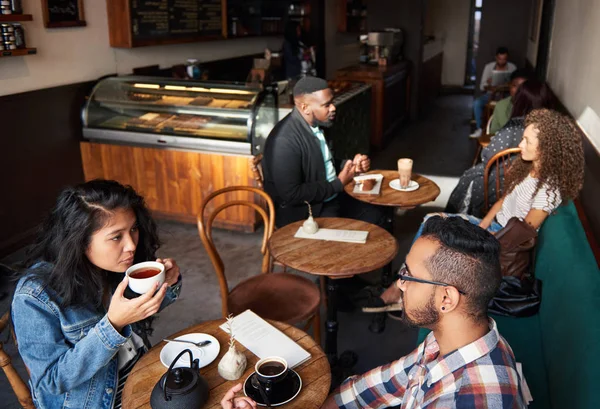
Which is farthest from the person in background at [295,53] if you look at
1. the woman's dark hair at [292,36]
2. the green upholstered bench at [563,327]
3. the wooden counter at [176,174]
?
the green upholstered bench at [563,327]

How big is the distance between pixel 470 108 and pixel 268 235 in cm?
941

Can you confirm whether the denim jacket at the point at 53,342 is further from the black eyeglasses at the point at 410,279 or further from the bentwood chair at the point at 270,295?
the bentwood chair at the point at 270,295

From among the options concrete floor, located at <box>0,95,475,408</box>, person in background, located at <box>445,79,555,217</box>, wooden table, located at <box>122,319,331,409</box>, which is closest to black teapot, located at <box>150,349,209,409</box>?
wooden table, located at <box>122,319,331,409</box>

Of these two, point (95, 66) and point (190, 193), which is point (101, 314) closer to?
point (190, 193)

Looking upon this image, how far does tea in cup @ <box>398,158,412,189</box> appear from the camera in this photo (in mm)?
3449

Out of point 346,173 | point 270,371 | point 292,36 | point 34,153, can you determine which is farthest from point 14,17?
point 292,36

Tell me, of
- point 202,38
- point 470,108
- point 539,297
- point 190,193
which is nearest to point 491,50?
point 470,108

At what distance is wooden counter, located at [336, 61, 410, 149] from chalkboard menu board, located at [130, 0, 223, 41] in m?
1.94

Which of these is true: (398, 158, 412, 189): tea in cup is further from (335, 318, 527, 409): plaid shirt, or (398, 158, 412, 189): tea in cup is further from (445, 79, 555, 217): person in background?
(335, 318, 527, 409): plaid shirt

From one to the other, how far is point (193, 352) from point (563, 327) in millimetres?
1430

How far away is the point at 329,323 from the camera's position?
9.05 ft

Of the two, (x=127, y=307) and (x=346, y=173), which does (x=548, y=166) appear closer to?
(x=346, y=173)

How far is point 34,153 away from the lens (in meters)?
4.55

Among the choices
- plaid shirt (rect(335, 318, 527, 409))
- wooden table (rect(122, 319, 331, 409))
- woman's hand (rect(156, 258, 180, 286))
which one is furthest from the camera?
woman's hand (rect(156, 258, 180, 286))
